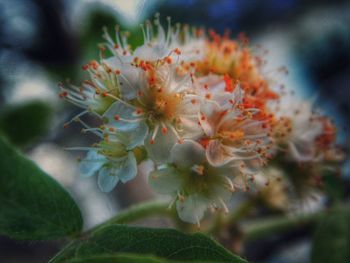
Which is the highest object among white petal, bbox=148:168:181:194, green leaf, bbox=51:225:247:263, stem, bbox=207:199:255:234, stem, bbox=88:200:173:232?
white petal, bbox=148:168:181:194

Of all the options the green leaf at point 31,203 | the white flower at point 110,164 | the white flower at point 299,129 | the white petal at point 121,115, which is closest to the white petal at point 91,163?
the white flower at point 110,164

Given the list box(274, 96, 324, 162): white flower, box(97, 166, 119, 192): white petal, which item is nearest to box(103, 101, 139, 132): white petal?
box(97, 166, 119, 192): white petal

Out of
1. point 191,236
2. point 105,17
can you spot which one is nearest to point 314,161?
point 191,236

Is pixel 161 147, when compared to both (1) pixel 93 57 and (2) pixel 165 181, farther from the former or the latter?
(1) pixel 93 57

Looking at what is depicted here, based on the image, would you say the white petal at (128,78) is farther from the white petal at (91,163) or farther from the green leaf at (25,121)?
the green leaf at (25,121)

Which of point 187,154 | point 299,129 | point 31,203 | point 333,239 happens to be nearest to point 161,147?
point 187,154

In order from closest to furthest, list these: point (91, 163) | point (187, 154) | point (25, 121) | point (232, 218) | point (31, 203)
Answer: point (31, 203)
point (187, 154)
point (91, 163)
point (232, 218)
point (25, 121)

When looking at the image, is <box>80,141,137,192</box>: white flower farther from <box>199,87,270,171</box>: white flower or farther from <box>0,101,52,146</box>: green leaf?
<box>0,101,52,146</box>: green leaf
